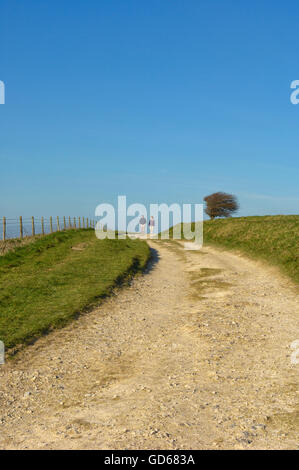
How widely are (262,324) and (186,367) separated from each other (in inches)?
178

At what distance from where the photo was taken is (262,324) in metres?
12.7

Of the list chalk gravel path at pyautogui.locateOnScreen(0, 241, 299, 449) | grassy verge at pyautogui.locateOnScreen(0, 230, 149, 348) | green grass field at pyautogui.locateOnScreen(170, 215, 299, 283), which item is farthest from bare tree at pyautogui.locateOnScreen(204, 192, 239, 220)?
chalk gravel path at pyautogui.locateOnScreen(0, 241, 299, 449)

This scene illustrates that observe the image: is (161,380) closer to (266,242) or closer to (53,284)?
(53,284)

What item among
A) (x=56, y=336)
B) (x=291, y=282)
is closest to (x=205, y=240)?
(x=291, y=282)

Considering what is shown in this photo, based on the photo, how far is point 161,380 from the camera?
838 cm

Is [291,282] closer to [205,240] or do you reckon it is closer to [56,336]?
[56,336]

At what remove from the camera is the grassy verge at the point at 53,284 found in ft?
40.6

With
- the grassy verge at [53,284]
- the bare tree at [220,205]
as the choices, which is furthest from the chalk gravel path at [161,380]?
the bare tree at [220,205]

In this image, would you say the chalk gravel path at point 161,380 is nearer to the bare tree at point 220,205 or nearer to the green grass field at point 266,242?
the green grass field at point 266,242

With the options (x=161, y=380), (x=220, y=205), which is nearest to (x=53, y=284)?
(x=161, y=380)

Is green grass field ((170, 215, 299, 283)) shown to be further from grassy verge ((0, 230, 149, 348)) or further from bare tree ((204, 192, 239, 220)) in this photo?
bare tree ((204, 192, 239, 220))

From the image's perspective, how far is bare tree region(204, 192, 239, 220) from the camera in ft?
255

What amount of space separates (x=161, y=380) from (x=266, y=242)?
79.1ft

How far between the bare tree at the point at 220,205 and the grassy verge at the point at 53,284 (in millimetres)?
48688
